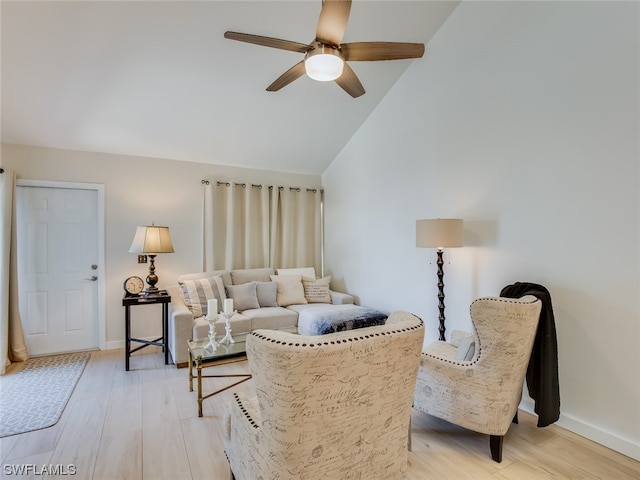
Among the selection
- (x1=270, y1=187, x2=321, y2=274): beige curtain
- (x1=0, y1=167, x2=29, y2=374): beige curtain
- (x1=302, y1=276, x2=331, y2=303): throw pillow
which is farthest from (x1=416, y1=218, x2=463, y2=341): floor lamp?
(x1=0, y1=167, x2=29, y2=374): beige curtain

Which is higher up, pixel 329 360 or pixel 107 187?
pixel 107 187

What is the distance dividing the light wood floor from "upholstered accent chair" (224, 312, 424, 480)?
78cm

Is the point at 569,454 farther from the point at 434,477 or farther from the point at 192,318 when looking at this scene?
the point at 192,318

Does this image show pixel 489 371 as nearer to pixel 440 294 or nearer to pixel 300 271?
pixel 440 294

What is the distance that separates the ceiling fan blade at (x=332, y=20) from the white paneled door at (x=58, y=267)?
11.3ft

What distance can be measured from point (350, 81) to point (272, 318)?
8.83 ft

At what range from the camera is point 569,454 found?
2094mm

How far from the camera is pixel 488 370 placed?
195 cm

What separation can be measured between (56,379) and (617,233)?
4639 millimetres

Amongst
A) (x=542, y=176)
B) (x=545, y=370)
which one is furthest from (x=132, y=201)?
(x=545, y=370)

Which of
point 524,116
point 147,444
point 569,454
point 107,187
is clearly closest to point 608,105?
point 524,116

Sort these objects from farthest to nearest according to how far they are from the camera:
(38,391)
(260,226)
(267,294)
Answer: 1. (260,226)
2. (267,294)
3. (38,391)

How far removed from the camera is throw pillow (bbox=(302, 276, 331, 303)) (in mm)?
4699

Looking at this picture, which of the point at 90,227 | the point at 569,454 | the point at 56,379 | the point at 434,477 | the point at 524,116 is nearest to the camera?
the point at 434,477
